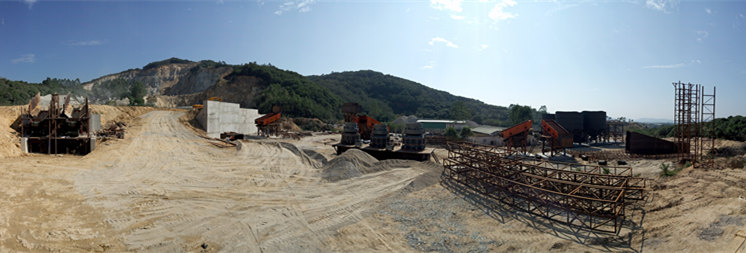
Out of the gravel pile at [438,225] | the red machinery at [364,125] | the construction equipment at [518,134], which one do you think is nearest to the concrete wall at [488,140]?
the construction equipment at [518,134]

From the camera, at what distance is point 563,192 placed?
45.3ft

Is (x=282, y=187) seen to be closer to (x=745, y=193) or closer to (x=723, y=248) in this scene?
(x=723, y=248)

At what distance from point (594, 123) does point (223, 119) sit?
2128 inches

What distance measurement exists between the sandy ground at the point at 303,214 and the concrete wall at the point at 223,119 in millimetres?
21426

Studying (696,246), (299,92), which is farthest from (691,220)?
(299,92)

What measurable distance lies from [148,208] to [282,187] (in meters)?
6.01

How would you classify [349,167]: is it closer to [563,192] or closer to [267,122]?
[563,192]

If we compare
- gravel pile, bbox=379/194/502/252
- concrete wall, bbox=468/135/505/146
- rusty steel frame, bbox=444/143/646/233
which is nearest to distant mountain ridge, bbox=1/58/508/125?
concrete wall, bbox=468/135/505/146

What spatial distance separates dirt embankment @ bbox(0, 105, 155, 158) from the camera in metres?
19.0

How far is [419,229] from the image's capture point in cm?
1108

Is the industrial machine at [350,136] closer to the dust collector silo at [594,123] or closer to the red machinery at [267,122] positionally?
the red machinery at [267,122]

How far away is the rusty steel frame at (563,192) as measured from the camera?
1102 centimetres

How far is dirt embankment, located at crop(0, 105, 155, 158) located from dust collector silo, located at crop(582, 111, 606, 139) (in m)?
59.8

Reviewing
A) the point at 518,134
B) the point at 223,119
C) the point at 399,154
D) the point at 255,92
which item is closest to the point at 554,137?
the point at 518,134
